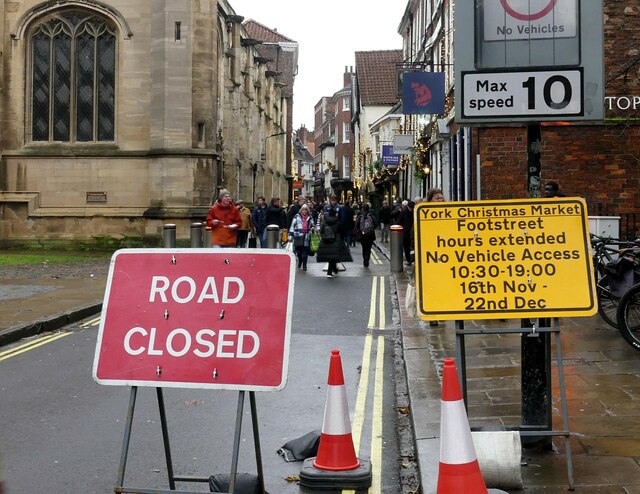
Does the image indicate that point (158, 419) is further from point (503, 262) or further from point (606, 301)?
point (606, 301)

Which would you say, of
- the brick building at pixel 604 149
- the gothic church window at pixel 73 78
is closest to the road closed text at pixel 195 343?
the brick building at pixel 604 149

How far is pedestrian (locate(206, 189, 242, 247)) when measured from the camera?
1722 centimetres

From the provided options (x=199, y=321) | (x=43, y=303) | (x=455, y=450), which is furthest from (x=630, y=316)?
(x=43, y=303)

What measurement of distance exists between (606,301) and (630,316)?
1610 mm

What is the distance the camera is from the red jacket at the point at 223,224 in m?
17.2

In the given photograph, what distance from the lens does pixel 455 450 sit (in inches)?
165

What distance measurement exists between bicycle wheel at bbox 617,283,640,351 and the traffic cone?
14.6 feet

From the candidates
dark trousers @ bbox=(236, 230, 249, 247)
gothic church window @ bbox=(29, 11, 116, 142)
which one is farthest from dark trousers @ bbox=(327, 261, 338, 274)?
gothic church window @ bbox=(29, 11, 116, 142)

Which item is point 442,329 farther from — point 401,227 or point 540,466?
point 401,227

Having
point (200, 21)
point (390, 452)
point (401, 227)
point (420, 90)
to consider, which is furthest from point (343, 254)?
point (390, 452)

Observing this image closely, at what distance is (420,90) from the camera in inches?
893

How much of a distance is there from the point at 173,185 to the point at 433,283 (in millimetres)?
22104

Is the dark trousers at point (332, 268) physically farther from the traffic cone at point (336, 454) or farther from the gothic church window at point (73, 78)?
the traffic cone at point (336, 454)

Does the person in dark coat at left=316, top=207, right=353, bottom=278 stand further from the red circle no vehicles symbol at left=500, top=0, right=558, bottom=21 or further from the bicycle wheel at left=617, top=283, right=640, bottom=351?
the red circle no vehicles symbol at left=500, top=0, right=558, bottom=21
